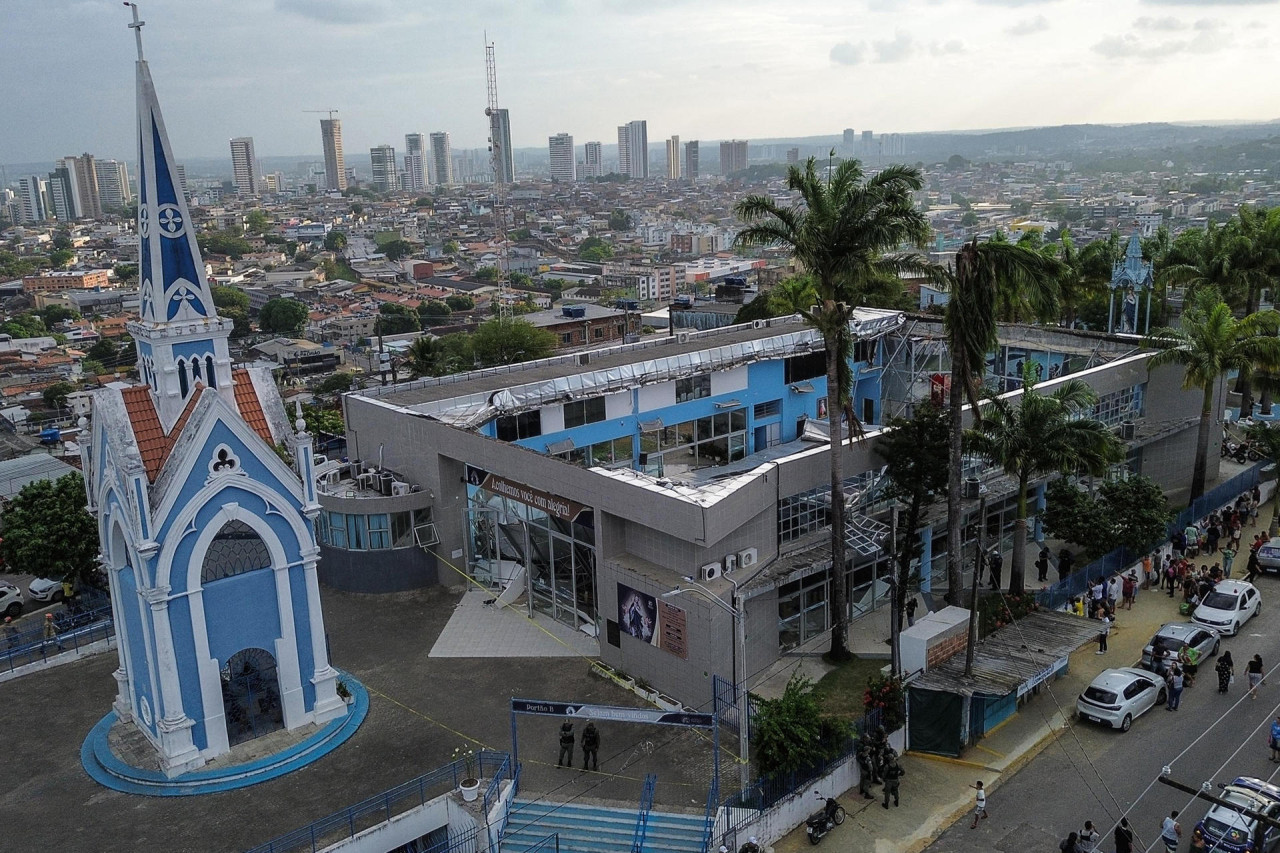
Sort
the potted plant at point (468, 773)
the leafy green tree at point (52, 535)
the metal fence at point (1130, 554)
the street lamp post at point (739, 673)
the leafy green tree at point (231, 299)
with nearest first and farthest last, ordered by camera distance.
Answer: the potted plant at point (468, 773), the street lamp post at point (739, 673), the metal fence at point (1130, 554), the leafy green tree at point (52, 535), the leafy green tree at point (231, 299)

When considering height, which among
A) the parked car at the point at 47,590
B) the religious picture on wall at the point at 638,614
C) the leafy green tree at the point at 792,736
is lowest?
the parked car at the point at 47,590

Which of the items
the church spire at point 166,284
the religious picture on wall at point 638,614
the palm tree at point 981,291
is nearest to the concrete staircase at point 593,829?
the religious picture on wall at point 638,614

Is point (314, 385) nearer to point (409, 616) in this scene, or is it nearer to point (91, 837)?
point (409, 616)

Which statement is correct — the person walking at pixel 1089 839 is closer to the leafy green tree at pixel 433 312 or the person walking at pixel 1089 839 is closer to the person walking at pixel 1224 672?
the person walking at pixel 1224 672

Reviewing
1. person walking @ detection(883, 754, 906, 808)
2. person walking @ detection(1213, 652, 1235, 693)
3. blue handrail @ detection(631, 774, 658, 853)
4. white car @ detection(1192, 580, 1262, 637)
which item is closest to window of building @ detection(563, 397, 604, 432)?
blue handrail @ detection(631, 774, 658, 853)

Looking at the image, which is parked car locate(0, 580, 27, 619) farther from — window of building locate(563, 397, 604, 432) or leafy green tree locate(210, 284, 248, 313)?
leafy green tree locate(210, 284, 248, 313)

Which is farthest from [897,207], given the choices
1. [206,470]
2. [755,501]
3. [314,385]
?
[314,385]
